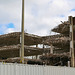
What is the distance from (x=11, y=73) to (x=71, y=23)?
98.0 ft

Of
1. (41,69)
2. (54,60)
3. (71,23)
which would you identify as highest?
(71,23)

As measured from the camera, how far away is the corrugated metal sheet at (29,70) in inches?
424

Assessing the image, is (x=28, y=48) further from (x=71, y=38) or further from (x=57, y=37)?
(x=71, y=38)

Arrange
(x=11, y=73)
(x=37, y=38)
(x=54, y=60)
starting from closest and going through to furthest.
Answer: (x=11, y=73) < (x=54, y=60) < (x=37, y=38)

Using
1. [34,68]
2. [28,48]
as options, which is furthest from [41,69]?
[28,48]

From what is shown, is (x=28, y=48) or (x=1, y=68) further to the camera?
(x=28, y=48)

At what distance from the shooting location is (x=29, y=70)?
42.8 feet

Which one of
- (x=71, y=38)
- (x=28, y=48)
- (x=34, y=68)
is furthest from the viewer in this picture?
(x=28, y=48)

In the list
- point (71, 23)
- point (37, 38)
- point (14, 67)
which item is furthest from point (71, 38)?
point (14, 67)

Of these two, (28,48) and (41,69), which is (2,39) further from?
(41,69)

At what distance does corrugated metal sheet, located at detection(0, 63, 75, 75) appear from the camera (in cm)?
1078

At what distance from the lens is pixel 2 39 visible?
179 ft

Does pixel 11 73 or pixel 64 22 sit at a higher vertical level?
pixel 64 22

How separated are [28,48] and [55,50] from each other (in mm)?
6548
